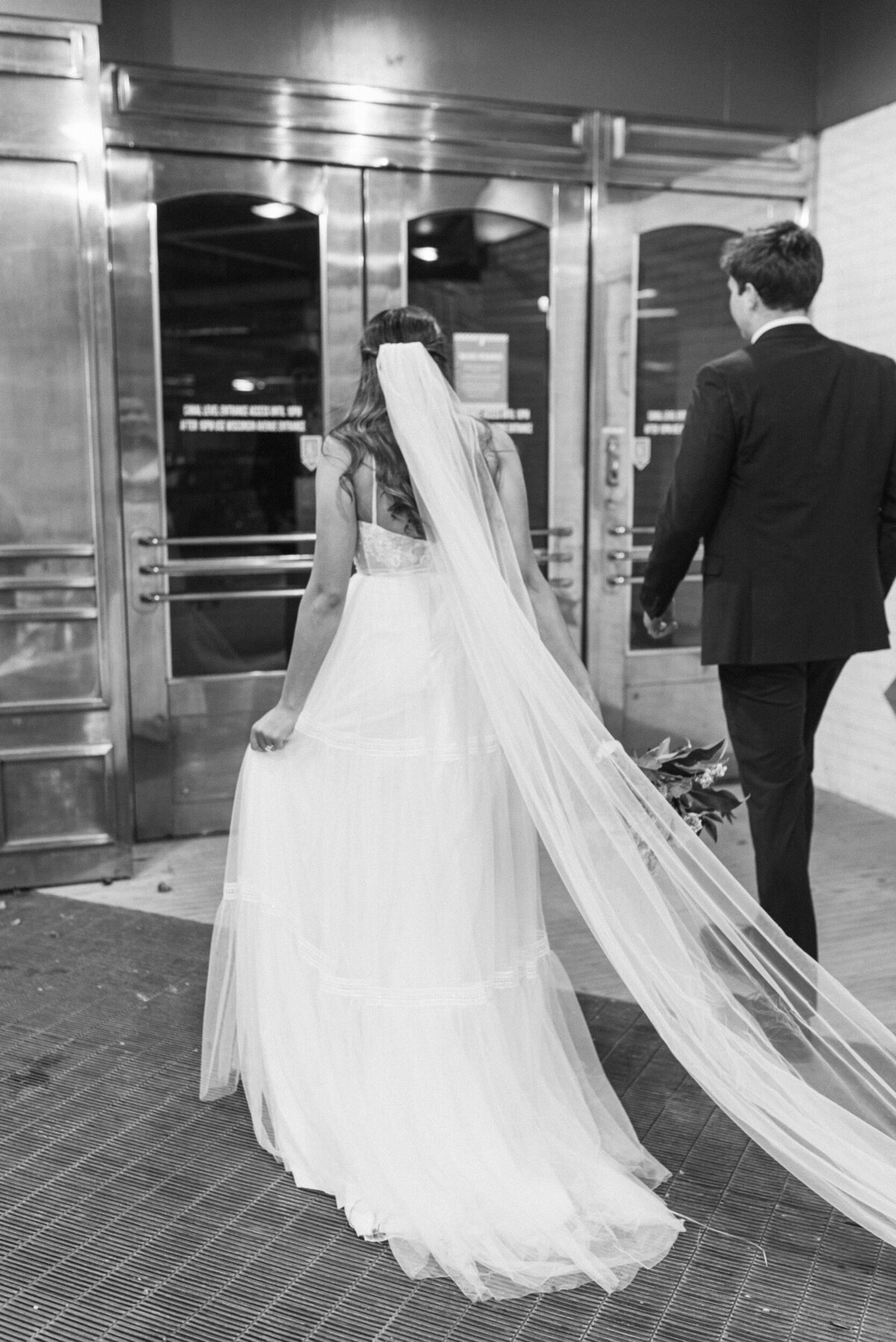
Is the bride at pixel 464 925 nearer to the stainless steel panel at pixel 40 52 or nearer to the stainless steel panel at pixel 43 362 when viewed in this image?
the stainless steel panel at pixel 43 362

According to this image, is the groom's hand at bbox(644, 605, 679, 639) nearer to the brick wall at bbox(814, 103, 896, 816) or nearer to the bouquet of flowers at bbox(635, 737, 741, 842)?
the bouquet of flowers at bbox(635, 737, 741, 842)

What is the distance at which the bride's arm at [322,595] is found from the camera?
8.50 feet

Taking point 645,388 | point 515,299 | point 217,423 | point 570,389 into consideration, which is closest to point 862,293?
point 645,388

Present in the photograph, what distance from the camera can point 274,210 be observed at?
15.0 feet

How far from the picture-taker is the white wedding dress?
7.98 ft

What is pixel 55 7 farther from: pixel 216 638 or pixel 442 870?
pixel 442 870

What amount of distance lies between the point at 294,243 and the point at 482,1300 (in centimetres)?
358

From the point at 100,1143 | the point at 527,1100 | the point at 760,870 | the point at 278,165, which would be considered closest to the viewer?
the point at 527,1100

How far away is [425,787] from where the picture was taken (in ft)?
8.53

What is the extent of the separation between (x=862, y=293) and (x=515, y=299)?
1.34m

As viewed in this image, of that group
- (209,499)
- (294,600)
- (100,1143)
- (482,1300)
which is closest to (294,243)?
(209,499)

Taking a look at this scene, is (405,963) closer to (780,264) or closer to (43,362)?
(780,264)

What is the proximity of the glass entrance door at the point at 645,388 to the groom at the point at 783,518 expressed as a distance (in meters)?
1.90

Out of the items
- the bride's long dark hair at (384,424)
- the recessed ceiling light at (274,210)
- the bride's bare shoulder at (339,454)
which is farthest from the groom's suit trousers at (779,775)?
the recessed ceiling light at (274,210)
